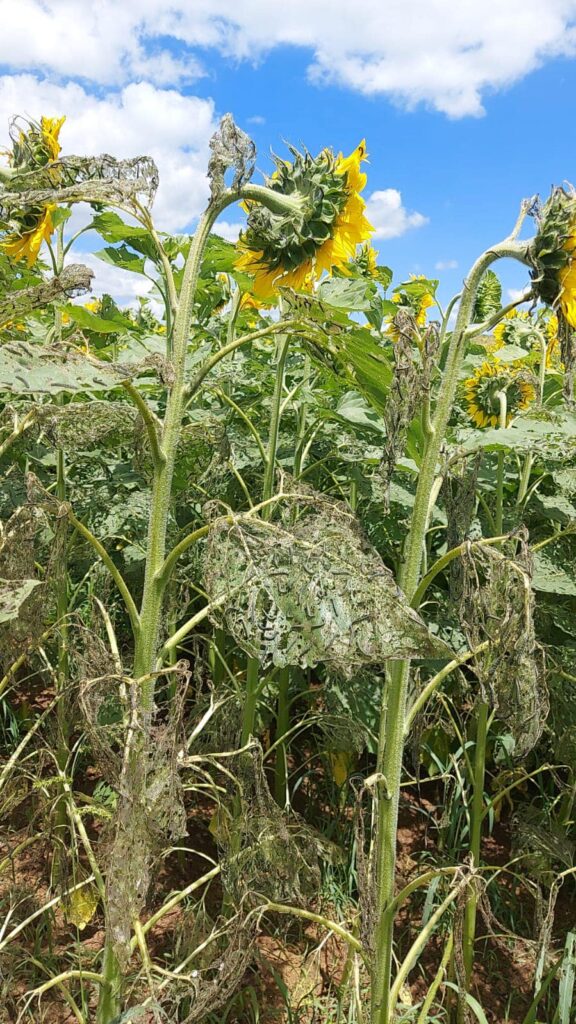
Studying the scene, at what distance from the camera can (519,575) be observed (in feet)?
3.26

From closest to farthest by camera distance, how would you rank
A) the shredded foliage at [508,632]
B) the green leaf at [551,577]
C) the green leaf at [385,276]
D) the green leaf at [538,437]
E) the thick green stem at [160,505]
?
the shredded foliage at [508,632] → the thick green stem at [160,505] → the green leaf at [538,437] → the green leaf at [551,577] → the green leaf at [385,276]

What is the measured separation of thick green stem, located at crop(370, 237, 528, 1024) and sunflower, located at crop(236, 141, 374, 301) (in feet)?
0.78

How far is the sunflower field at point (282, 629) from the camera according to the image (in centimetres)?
100

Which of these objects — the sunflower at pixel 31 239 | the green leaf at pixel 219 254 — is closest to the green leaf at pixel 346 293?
the green leaf at pixel 219 254

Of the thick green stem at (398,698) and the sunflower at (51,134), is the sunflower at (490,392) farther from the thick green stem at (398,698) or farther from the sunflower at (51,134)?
the sunflower at (51,134)

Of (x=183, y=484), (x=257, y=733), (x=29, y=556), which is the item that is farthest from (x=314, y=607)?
(x=257, y=733)

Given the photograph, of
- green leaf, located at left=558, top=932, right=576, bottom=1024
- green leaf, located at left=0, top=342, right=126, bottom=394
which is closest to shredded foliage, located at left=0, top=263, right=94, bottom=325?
green leaf, located at left=0, top=342, right=126, bottom=394

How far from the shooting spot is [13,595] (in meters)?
1.10

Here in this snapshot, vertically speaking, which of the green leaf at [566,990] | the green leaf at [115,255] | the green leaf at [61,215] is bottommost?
the green leaf at [566,990]

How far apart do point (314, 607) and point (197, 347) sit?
1808 millimetres

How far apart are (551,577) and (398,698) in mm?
840

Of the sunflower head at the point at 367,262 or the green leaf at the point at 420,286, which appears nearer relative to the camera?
the green leaf at the point at 420,286

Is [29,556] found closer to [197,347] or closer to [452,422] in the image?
[197,347]

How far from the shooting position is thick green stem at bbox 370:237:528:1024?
1.20 m
